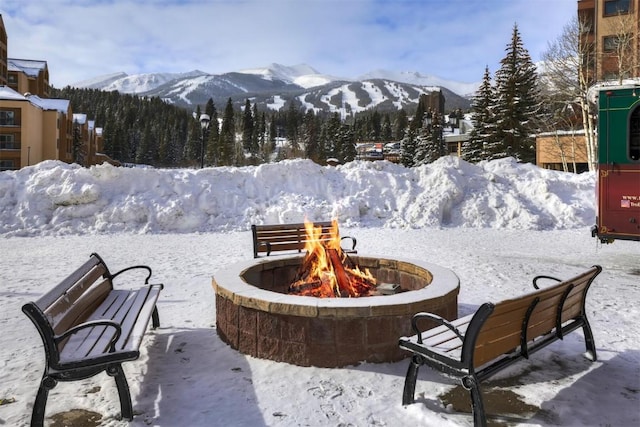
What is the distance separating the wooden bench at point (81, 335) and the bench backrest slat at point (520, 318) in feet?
9.35

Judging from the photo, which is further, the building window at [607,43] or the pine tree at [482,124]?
the pine tree at [482,124]

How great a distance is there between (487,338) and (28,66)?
78.5m

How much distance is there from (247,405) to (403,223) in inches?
526

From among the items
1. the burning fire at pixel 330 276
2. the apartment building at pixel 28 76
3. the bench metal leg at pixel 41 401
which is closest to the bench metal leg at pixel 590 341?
the burning fire at pixel 330 276

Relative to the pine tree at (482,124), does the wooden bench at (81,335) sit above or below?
below

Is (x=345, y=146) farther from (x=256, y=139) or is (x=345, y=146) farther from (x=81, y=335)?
(x=81, y=335)

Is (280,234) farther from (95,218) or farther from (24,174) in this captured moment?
(24,174)

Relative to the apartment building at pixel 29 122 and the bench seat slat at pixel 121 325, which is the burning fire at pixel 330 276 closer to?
the bench seat slat at pixel 121 325

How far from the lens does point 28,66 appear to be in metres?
64.2

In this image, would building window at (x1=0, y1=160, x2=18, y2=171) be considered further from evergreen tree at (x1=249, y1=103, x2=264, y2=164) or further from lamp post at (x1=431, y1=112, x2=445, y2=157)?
lamp post at (x1=431, y1=112, x2=445, y2=157)

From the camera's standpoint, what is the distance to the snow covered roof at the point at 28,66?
61781mm

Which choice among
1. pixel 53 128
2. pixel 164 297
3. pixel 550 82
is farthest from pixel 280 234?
pixel 53 128

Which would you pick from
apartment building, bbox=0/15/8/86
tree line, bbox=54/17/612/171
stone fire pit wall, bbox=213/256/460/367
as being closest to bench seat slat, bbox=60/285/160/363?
stone fire pit wall, bbox=213/256/460/367

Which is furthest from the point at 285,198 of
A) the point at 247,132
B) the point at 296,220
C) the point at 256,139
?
the point at 256,139
